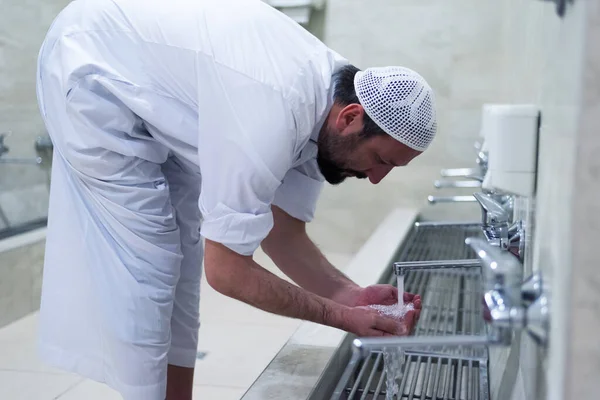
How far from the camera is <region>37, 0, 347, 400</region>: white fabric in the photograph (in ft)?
4.29

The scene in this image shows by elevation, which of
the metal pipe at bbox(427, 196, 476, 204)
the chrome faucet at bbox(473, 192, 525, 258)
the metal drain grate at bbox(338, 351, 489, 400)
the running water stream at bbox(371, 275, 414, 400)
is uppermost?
the metal pipe at bbox(427, 196, 476, 204)

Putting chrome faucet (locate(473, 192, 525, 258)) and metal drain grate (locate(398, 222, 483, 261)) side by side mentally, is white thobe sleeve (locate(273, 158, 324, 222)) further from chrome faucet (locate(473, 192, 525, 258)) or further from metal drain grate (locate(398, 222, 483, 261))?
metal drain grate (locate(398, 222, 483, 261))

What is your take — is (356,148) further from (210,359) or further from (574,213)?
(210,359)

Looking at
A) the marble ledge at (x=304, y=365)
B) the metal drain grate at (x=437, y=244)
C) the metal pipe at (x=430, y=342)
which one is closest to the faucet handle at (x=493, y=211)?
the marble ledge at (x=304, y=365)

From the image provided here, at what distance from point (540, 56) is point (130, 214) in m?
0.89

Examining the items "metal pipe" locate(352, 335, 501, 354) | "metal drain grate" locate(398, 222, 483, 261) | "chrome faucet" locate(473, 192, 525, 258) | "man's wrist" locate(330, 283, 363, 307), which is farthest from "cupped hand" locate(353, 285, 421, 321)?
"metal drain grate" locate(398, 222, 483, 261)

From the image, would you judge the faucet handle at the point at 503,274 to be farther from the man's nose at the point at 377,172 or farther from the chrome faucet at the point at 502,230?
the man's nose at the point at 377,172

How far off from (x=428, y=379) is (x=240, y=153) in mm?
687

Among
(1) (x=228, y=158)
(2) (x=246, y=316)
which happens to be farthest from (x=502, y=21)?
(1) (x=228, y=158)

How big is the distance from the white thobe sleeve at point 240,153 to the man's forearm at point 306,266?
1.44 feet

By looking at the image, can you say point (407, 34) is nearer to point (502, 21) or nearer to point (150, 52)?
point (502, 21)

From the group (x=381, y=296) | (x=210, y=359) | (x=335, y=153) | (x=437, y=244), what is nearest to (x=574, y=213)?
(x=335, y=153)

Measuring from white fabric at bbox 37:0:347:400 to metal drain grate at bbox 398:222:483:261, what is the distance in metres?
1.04

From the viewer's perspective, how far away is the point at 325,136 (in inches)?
57.0
